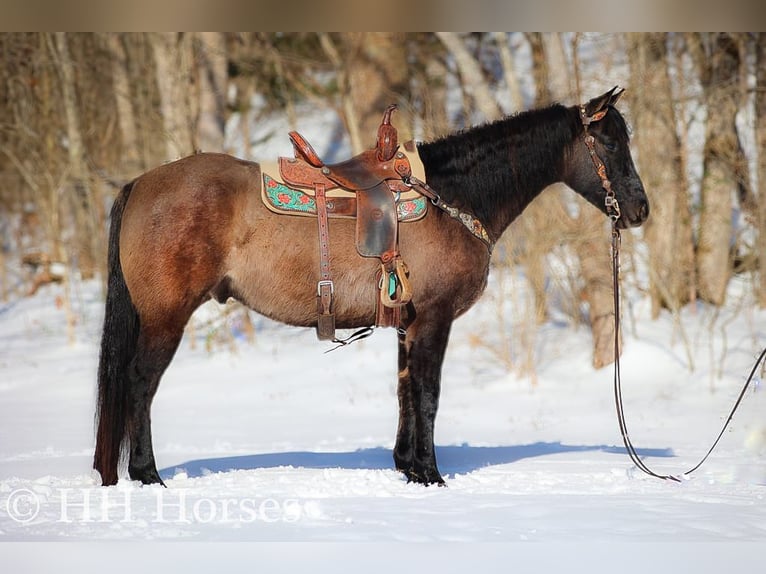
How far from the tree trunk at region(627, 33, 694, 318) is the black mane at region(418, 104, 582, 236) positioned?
4246mm

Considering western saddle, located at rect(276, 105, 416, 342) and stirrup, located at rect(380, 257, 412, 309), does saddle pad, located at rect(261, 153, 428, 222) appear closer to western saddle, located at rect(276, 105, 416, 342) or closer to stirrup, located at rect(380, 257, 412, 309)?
western saddle, located at rect(276, 105, 416, 342)

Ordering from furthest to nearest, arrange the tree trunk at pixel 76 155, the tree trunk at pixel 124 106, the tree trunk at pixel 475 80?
the tree trunk at pixel 124 106
the tree trunk at pixel 76 155
the tree trunk at pixel 475 80

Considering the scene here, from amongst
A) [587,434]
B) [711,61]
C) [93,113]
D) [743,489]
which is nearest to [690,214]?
[711,61]

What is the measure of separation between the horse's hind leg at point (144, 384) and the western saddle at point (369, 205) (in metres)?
0.79

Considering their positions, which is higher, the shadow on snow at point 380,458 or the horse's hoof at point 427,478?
the shadow on snow at point 380,458

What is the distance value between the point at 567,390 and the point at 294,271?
15.8 ft

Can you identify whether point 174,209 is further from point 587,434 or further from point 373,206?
point 587,434

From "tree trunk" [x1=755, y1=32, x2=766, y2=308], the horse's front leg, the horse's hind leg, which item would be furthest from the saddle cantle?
"tree trunk" [x1=755, y1=32, x2=766, y2=308]

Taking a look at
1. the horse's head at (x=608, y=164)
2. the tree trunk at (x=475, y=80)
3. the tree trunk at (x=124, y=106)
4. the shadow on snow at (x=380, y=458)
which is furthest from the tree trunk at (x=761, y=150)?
the tree trunk at (x=124, y=106)

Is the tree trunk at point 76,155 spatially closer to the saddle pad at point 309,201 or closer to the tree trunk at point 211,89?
the tree trunk at point 211,89

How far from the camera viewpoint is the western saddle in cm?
460

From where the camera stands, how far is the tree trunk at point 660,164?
8.91m

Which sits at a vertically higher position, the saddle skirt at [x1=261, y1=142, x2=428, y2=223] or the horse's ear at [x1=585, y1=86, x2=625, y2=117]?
the horse's ear at [x1=585, y1=86, x2=625, y2=117]

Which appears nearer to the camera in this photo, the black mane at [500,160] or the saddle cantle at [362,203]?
the saddle cantle at [362,203]
